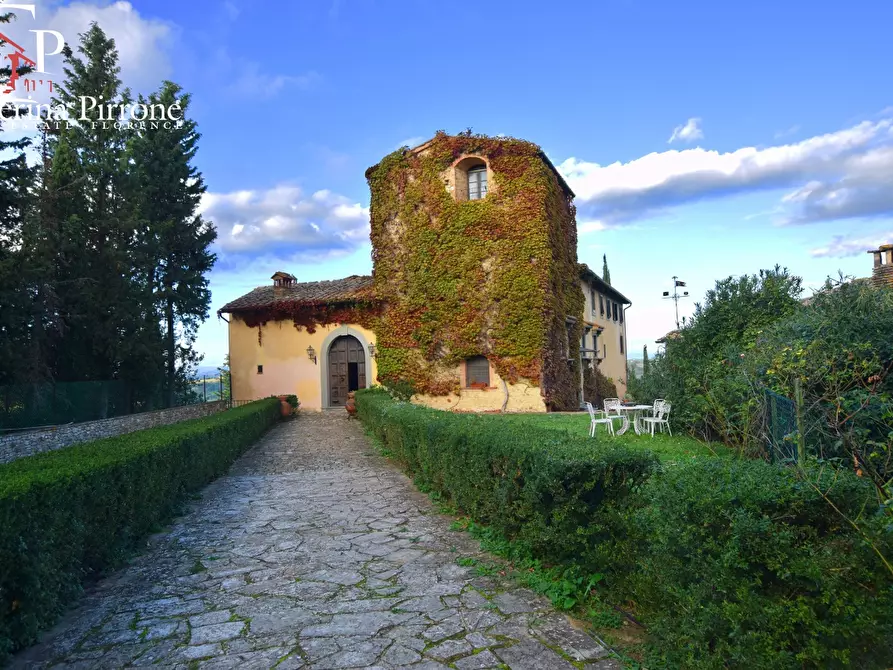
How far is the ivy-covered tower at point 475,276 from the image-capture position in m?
18.3

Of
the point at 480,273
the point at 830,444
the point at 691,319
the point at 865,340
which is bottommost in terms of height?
the point at 830,444

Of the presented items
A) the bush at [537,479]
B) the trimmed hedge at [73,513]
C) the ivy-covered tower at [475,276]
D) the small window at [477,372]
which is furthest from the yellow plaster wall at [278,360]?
Result: the bush at [537,479]

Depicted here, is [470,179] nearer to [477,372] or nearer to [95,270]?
[477,372]

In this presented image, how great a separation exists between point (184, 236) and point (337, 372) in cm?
841

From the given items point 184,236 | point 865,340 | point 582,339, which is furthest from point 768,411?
point 184,236

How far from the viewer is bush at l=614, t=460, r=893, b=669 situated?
221cm

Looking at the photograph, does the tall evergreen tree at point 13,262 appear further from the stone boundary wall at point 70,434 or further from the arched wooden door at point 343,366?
the arched wooden door at point 343,366

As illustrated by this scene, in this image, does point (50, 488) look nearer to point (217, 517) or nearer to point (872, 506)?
point (217, 517)

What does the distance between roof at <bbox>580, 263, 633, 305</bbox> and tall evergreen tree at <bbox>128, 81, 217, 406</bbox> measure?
50.8ft

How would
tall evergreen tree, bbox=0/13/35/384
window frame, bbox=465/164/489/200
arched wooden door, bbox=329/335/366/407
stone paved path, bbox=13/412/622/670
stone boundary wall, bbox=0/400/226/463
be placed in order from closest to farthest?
stone paved path, bbox=13/412/622/670, stone boundary wall, bbox=0/400/226/463, tall evergreen tree, bbox=0/13/35/384, window frame, bbox=465/164/489/200, arched wooden door, bbox=329/335/366/407

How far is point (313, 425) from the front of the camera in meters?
16.9

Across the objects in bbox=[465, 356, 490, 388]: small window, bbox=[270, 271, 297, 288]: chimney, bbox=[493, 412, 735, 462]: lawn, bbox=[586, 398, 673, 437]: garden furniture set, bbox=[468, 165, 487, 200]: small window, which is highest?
bbox=[468, 165, 487, 200]: small window

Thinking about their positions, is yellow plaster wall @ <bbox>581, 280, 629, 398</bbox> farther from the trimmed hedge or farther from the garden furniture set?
the trimmed hedge

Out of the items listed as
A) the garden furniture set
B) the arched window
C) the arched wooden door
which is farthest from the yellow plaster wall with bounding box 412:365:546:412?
the arched window
